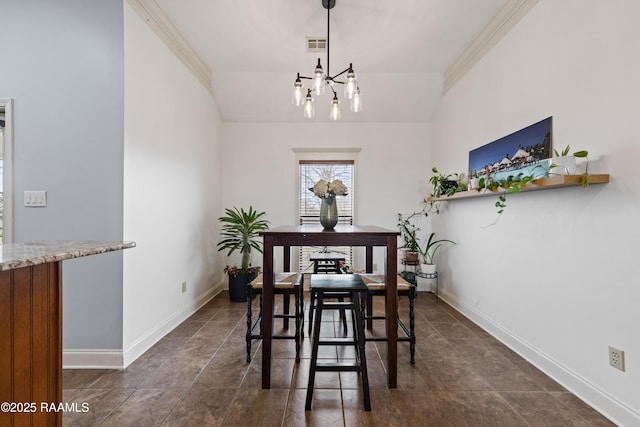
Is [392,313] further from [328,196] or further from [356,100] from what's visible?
[356,100]

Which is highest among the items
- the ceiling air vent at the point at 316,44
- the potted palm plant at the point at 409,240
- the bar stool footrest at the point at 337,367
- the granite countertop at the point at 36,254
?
the ceiling air vent at the point at 316,44

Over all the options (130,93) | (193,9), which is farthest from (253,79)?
(130,93)

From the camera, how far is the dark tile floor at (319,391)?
165cm

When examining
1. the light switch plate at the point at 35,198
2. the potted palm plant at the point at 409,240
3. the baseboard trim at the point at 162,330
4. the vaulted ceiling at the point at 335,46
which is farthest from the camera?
the potted palm plant at the point at 409,240

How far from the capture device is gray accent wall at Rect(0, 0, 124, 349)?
2166 mm

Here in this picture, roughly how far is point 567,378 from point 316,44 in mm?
3554

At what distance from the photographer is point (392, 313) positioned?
1.98 m

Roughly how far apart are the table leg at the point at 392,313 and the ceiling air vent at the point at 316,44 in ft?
7.62

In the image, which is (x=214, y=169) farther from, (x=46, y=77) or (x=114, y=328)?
(x=114, y=328)

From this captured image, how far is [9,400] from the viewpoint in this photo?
100 centimetres

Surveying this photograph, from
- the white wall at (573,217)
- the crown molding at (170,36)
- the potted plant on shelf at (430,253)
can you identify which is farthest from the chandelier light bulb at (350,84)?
the potted plant on shelf at (430,253)

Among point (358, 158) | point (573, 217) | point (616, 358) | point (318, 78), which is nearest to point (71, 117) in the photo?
point (318, 78)

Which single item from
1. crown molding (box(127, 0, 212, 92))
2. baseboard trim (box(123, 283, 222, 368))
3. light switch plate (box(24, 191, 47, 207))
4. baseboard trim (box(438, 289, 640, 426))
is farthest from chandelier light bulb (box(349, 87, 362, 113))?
baseboard trim (box(123, 283, 222, 368))

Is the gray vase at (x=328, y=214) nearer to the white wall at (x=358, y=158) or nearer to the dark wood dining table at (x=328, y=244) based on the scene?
the dark wood dining table at (x=328, y=244)
